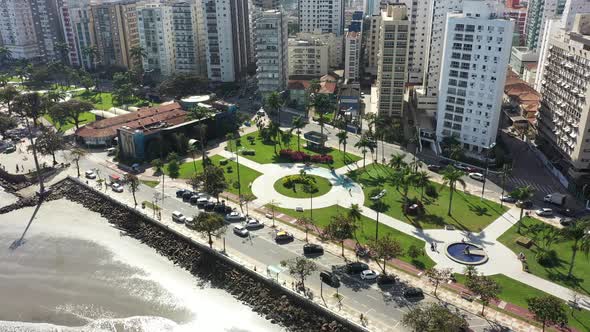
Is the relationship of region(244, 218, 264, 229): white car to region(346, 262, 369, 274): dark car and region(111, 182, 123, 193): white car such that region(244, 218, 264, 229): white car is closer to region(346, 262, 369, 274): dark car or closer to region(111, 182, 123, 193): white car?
region(346, 262, 369, 274): dark car

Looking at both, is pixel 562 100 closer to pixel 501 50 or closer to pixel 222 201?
pixel 501 50

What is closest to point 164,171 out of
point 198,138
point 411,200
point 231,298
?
point 198,138

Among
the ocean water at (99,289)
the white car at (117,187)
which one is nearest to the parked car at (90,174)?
the white car at (117,187)

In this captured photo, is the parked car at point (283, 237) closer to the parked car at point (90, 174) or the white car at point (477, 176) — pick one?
the white car at point (477, 176)

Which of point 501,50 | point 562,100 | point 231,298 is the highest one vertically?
point 501,50

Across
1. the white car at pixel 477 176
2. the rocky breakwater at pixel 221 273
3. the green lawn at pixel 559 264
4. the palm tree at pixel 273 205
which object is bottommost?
the rocky breakwater at pixel 221 273

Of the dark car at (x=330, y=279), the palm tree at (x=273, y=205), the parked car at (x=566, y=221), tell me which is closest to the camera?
the dark car at (x=330, y=279)
